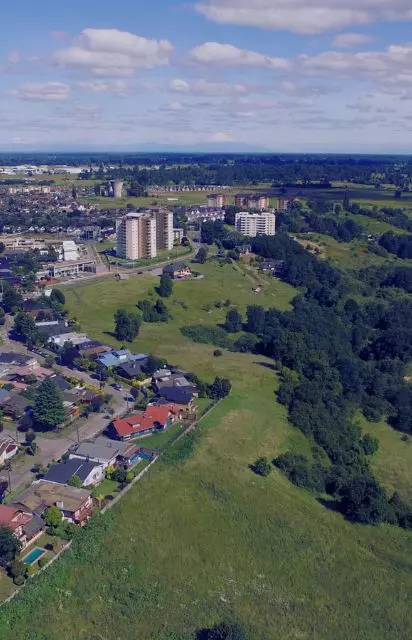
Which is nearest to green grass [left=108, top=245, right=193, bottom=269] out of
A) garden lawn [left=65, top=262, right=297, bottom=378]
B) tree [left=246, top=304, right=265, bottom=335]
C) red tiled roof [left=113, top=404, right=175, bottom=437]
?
garden lawn [left=65, top=262, right=297, bottom=378]

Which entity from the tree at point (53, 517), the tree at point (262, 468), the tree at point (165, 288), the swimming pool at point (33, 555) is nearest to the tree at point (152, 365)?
the tree at point (262, 468)

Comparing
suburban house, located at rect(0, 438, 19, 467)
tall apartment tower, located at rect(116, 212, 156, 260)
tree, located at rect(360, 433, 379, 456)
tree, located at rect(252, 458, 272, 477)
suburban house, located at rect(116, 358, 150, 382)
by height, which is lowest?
tree, located at rect(360, 433, 379, 456)

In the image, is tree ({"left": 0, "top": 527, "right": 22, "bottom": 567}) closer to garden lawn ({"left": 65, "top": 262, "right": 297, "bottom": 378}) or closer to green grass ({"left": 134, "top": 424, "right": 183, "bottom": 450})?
green grass ({"left": 134, "top": 424, "right": 183, "bottom": 450})

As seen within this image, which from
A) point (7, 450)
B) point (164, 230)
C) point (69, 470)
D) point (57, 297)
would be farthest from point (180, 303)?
point (69, 470)

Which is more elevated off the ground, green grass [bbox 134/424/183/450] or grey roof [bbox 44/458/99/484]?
grey roof [bbox 44/458/99/484]

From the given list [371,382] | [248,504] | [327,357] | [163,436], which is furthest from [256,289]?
[248,504]

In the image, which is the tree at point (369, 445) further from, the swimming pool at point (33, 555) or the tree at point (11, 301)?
the tree at point (11, 301)

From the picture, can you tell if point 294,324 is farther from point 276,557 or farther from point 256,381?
point 276,557
